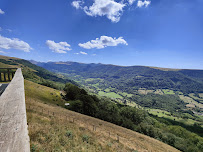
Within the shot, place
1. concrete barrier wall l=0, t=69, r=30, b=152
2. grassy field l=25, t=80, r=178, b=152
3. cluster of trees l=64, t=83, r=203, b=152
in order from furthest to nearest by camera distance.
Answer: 1. cluster of trees l=64, t=83, r=203, b=152
2. grassy field l=25, t=80, r=178, b=152
3. concrete barrier wall l=0, t=69, r=30, b=152

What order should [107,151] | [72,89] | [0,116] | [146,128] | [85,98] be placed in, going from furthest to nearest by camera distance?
[72,89]
[85,98]
[146,128]
[107,151]
[0,116]

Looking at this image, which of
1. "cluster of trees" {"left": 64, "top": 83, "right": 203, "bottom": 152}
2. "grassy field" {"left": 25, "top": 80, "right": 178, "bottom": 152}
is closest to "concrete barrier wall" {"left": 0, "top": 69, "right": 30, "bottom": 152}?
"grassy field" {"left": 25, "top": 80, "right": 178, "bottom": 152}

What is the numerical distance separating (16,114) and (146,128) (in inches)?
2415

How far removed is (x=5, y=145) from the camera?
6.70 feet

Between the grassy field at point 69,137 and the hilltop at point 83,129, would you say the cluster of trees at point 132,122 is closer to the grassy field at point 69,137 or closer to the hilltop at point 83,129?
the hilltop at point 83,129

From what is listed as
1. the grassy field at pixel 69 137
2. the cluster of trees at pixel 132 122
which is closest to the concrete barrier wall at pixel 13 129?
the grassy field at pixel 69 137

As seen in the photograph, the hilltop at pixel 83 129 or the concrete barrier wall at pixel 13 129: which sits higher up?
the concrete barrier wall at pixel 13 129

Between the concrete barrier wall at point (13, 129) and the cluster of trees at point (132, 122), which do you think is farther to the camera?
the cluster of trees at point (132, 122)

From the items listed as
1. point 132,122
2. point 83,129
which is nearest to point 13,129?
point 83,129

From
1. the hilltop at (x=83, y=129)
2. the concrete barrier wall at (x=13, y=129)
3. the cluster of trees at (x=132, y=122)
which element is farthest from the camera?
the cluster of trees at (x=132, y=122)

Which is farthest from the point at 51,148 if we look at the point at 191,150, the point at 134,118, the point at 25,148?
the point at 134,118

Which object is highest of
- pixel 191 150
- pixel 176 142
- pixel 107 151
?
pixel 107 151

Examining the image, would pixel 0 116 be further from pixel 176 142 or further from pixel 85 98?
pixel 176 142

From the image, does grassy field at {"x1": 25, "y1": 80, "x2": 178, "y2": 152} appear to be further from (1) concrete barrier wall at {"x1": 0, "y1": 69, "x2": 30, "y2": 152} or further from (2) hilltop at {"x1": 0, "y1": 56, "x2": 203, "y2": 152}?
(1) concrete barrier wall at {"x1": 0, "y1": 69, "x2": 30, "y2": 152}
